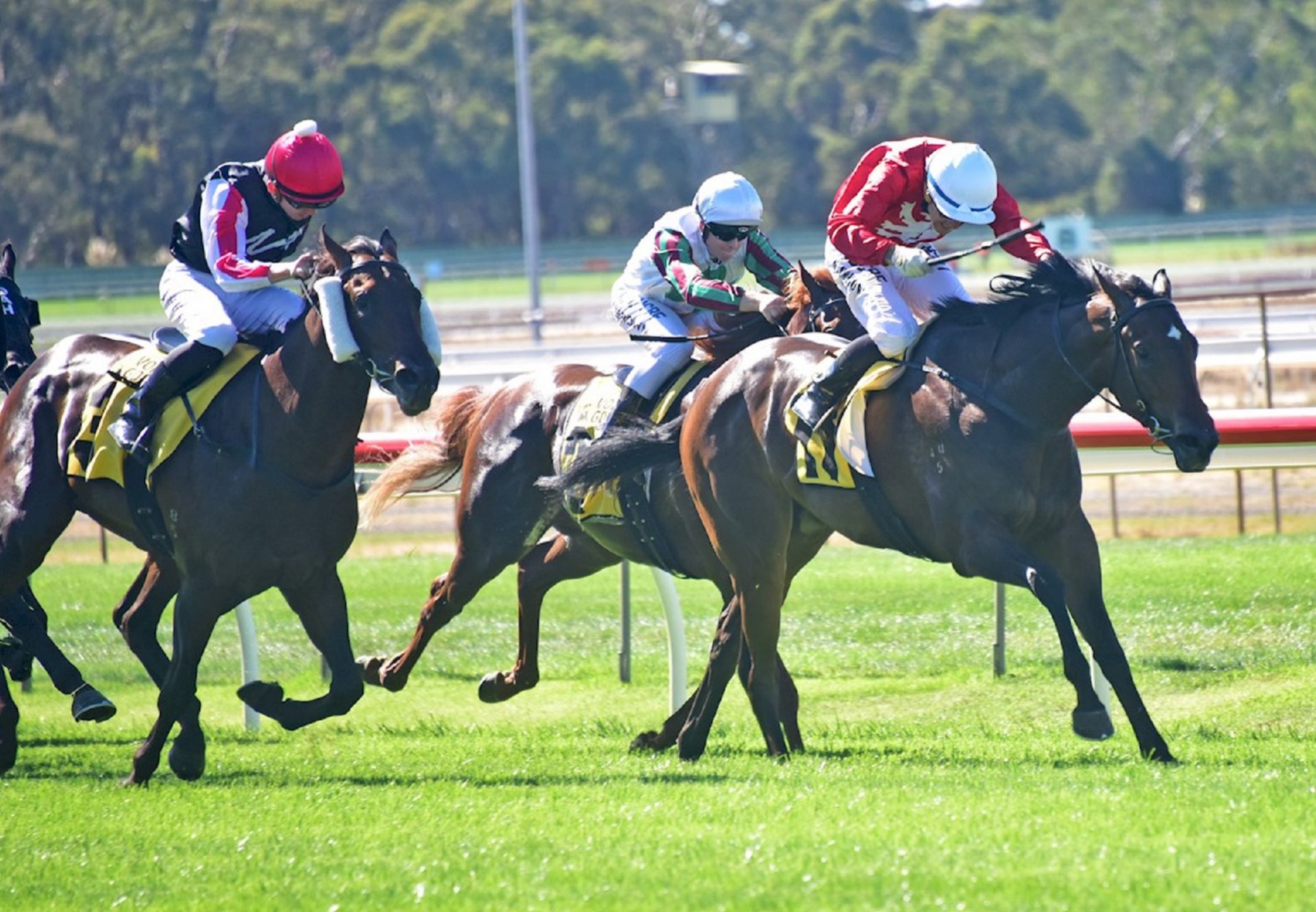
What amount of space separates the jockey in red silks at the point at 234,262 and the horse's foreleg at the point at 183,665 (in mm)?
680

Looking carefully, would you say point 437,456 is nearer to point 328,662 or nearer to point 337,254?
point 328,662

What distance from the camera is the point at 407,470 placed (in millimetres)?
9508

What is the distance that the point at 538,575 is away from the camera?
29.8 ft

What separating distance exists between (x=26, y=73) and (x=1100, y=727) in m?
46.2

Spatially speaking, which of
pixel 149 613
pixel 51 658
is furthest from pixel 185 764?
pixel 149 613

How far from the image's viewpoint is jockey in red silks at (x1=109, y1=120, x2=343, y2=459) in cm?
768

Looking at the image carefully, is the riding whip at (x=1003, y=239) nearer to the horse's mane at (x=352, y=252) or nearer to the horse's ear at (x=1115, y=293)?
the horse's ear at (x=1115, y=293)

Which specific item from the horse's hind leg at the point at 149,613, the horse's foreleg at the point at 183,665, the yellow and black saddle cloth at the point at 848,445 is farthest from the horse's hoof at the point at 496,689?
the yellow and black saddle cloth at the point at 848,445

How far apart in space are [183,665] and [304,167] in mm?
2051

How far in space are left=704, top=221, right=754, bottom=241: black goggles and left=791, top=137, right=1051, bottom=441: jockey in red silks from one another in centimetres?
48

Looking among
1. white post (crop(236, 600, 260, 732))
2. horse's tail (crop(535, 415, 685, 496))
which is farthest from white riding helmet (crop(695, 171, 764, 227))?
white post (crop(236, 600, 260, 732))

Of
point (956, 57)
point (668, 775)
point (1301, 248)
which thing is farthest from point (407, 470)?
point (956, 57)

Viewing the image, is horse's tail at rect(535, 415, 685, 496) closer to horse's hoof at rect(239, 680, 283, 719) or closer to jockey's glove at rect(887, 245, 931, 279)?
jockey's glove at rect(887, 245, 931, 279)

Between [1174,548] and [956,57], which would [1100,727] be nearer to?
[1174,548]
